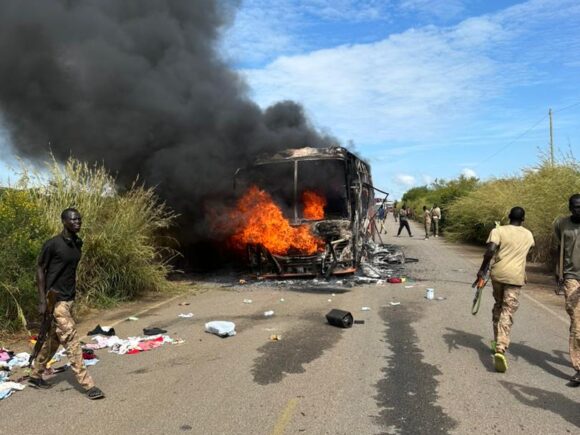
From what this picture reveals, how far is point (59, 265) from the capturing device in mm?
4395

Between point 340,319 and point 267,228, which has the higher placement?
point 267,228

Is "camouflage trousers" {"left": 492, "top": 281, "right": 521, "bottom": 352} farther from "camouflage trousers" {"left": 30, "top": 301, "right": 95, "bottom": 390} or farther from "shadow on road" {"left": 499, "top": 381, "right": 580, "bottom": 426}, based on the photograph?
"camouflage trousers" {"left": 30, "top": 301, "right": 95, "bottom": 390}

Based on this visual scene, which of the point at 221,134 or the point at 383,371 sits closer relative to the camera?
the point at 383,371

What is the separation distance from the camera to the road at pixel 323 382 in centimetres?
366

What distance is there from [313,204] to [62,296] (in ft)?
22.9

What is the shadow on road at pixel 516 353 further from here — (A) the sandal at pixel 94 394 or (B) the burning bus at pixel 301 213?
(B) the burning bus at pixel 301 213

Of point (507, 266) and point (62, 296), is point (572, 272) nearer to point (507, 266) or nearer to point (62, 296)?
point (507, 266)

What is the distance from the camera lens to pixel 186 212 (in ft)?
38.9

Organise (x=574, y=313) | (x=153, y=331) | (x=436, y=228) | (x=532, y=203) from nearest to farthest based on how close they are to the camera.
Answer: (x=574, y=313) < (x=153, y=331) < (x=532, y=203) < (x=436, y=228)

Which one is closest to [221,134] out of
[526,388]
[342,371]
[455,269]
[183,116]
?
[183,116]

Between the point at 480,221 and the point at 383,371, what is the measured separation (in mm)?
17024

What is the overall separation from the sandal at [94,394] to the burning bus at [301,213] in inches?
245

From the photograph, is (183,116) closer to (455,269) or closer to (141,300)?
(141,300)

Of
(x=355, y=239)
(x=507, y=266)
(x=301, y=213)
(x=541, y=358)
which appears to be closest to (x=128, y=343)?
(x=507, y=266)
